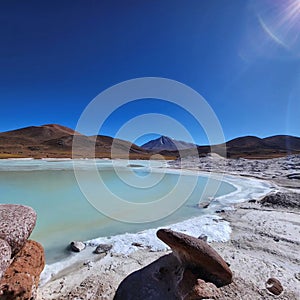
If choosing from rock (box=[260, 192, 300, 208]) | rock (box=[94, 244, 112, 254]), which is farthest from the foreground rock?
rock (box=[260, 192, 300, 208])

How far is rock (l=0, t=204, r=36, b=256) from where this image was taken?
3198 mm

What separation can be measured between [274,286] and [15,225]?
4.47 m

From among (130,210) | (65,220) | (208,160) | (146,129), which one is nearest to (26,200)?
(65,220)

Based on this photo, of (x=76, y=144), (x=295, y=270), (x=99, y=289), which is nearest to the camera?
(x=99, y=289)

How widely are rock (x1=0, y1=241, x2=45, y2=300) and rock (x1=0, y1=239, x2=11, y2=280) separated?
108 mm

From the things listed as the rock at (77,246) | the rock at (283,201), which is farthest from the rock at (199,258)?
the rock at (283,201)

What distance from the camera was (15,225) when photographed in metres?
3.36

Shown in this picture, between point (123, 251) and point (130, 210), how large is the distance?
437 centimetres

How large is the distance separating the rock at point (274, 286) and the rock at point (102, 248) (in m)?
3.50

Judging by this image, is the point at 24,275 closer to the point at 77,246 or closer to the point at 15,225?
the point at 15,225

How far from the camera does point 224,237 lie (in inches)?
234

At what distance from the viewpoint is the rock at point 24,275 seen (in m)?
2.66

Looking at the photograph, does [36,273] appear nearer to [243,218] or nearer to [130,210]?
[130,210]

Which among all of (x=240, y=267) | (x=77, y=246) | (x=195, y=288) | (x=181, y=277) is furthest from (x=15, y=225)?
(x=240, y=267)
